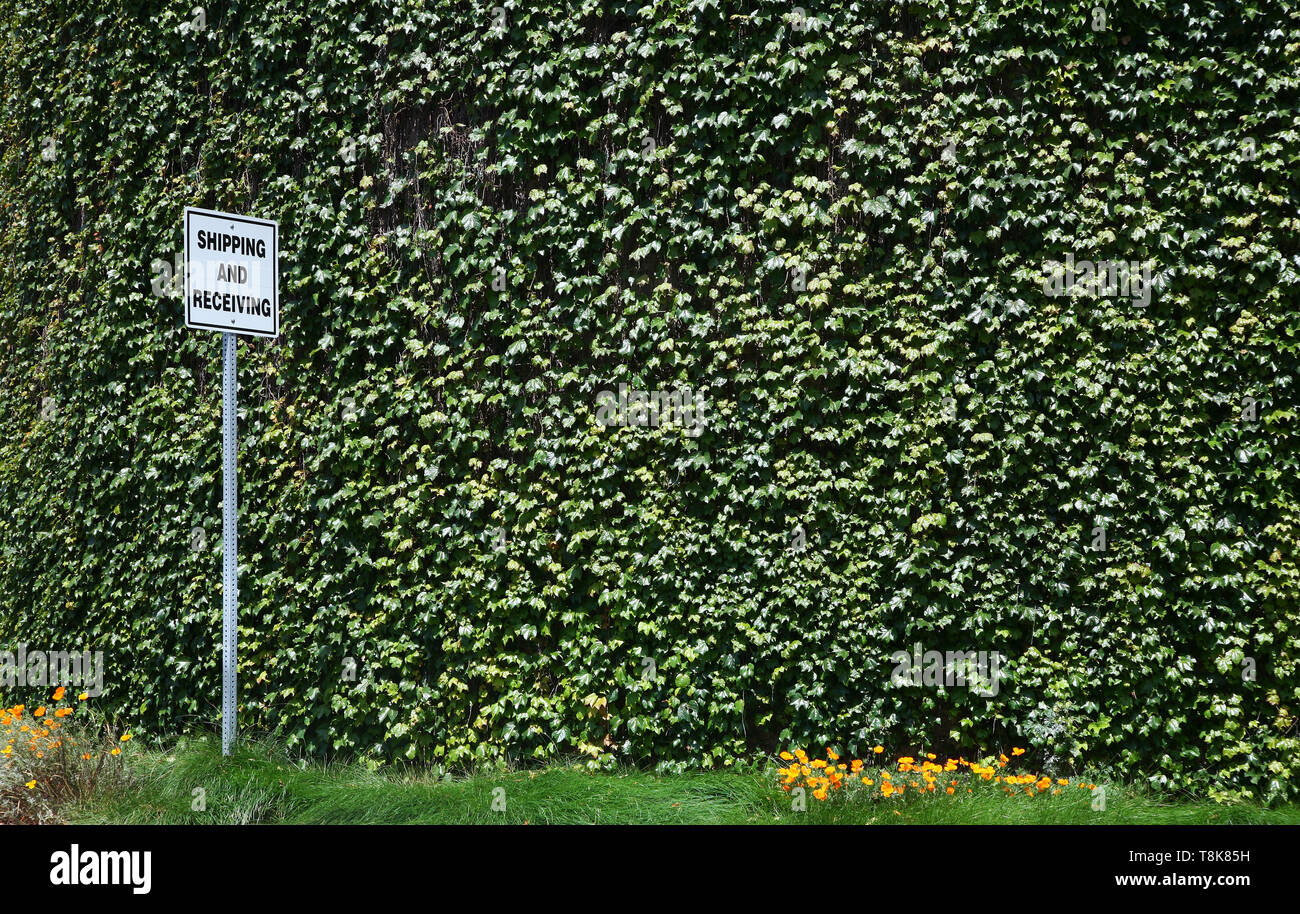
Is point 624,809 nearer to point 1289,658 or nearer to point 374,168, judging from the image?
point 1289,658

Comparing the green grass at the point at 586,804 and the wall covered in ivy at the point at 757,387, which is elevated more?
the wall covered in ivy at the point at 757,387

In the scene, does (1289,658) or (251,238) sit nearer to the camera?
(1289,658)

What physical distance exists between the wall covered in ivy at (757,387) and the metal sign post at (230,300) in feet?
1.92

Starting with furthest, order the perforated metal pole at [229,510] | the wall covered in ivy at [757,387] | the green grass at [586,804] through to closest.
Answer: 1. the perforated metal pole at [229,510]
2. the wall covered in ivy at [757,387]
3. the green grass at [586,804]

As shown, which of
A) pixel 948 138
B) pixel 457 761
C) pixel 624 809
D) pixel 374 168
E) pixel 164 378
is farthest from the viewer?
pixel 164 378

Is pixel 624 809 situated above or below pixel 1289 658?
below

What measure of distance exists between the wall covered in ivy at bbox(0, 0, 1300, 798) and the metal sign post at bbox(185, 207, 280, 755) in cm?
59

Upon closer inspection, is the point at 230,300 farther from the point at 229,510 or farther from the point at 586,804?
the point at 586,804

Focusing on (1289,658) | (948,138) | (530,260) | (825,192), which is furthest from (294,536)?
(1289,658)

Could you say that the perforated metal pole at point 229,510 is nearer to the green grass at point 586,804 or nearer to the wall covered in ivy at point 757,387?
the green grass at point 586,804

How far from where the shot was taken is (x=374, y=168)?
5473mm

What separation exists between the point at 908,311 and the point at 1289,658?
268cm

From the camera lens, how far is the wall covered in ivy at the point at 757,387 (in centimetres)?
452

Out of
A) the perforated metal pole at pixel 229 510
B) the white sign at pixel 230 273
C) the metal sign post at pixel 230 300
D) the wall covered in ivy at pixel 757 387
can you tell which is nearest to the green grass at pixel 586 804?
the wall covered in ivy at pixel 757 387
